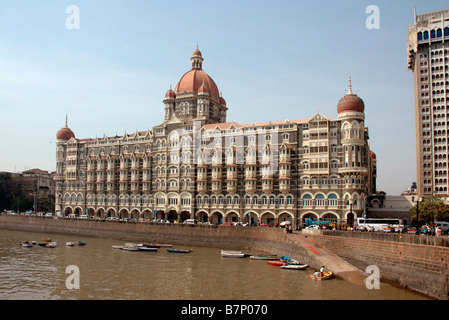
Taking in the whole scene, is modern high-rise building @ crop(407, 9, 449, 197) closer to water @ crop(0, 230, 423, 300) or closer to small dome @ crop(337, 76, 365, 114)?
small dome @ crop(337, 76, 365, 114)

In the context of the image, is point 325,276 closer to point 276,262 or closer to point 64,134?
point 276,262

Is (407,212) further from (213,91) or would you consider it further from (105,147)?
(105,147)

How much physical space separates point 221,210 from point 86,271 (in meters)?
43.9

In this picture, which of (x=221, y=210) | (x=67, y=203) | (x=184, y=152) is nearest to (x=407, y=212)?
(x=221, y=210)

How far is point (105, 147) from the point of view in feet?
345

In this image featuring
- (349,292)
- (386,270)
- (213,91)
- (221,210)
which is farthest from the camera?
(213,91)

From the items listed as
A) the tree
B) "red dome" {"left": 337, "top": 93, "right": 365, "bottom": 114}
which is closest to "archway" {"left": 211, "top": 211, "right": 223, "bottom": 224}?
"red dome" {"left": 337, "top": 93, "right": 365, "bottom": 114}

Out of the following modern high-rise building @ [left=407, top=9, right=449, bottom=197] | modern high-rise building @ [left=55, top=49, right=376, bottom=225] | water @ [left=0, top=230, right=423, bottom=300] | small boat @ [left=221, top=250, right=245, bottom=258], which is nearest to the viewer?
water @ [left=0, top=230, right=423, bottom=300]

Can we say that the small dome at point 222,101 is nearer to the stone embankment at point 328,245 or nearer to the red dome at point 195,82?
the red dome at point 195,82

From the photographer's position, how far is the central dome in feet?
319

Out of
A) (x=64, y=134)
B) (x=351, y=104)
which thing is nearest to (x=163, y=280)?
(x=351, y=104)

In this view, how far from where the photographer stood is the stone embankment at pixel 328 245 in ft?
108

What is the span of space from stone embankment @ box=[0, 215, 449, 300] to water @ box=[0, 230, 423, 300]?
81.1 inches

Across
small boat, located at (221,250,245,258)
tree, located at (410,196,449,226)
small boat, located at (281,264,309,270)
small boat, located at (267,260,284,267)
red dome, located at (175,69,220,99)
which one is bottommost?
small boat, located at (221,250,245,258)
